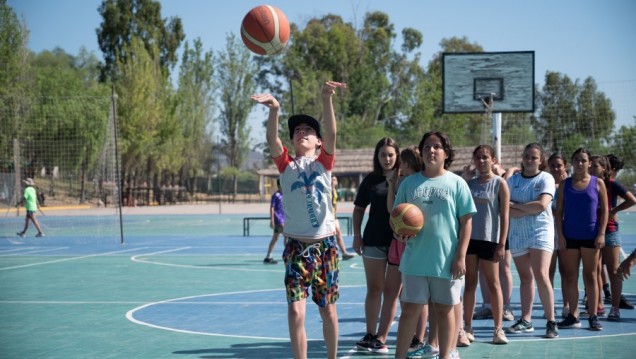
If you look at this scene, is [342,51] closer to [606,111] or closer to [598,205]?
[606,111]

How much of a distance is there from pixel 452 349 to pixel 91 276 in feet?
35.7

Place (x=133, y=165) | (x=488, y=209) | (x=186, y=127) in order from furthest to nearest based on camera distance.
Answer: (x=186, y=127), (x=133, y=165), (x=488, y=209)

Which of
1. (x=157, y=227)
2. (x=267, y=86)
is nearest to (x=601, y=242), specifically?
(x=157, y=227)

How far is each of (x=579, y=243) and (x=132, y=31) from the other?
→ 248 ft

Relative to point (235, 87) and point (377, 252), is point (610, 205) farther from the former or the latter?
point (235, 87)

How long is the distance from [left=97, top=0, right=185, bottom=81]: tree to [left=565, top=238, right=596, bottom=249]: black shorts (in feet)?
234

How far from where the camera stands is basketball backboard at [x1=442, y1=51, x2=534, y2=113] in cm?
2016

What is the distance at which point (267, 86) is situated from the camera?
8831 centimetres

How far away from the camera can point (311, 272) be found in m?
6.88

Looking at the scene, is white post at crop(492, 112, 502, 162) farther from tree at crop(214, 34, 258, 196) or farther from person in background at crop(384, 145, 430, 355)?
tree at crop(214, 34, 258, 196)

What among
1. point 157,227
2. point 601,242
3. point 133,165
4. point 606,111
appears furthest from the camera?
point 133,165

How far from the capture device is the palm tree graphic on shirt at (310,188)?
6.96 meters

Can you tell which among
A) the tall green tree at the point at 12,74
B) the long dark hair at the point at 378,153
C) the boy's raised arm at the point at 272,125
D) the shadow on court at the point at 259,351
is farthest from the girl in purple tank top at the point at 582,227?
the tall green tree at the point at 12,74

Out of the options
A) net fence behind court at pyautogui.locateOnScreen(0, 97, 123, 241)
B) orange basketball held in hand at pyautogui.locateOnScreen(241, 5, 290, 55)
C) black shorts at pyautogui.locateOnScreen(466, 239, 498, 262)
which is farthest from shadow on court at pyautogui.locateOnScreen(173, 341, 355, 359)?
net fence behind court at pyautogui.locateOnScreen(0, 97, 123, 241)
